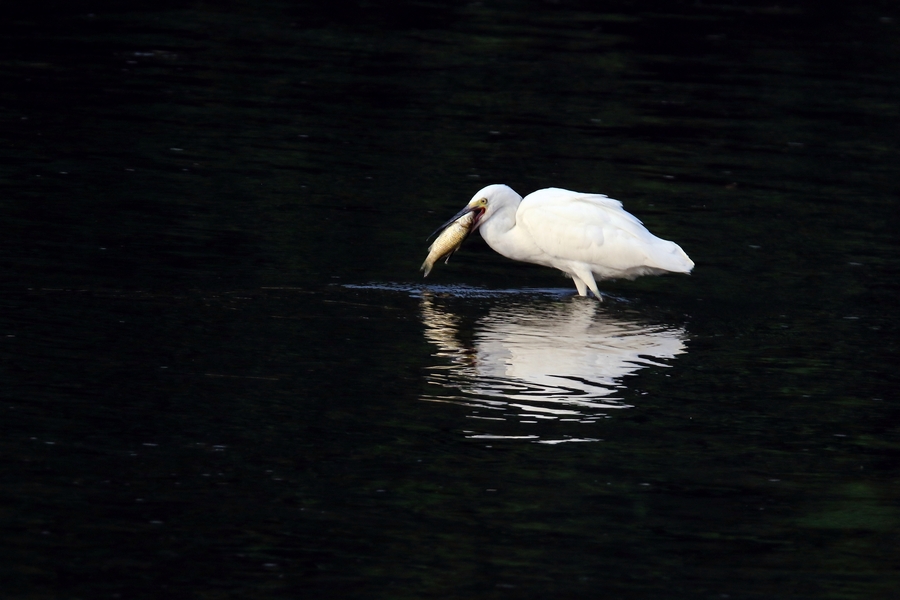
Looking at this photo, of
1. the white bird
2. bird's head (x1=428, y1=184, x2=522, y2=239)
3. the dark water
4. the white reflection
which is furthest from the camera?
bird's head (x1=428, y1=184, x2=522, y2=239)

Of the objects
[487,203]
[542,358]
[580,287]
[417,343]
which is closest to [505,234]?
[487,203]

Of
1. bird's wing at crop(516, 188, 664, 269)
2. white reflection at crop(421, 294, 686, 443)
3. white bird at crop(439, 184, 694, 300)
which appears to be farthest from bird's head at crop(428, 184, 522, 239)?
white reflection at crop(421, 294, 686, 443)

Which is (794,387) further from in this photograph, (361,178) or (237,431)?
(361,178)

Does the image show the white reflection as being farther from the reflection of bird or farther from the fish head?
the fish head

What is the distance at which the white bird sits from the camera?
11.1 metres

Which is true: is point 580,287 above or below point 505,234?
below

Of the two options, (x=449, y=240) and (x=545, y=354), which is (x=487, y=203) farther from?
(x=545, y=354)

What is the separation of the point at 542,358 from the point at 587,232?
198 centimetres

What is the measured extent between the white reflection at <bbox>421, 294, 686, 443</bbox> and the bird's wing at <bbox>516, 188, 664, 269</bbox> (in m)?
0.37

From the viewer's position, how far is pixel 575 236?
1113 centimetres

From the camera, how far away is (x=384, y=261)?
11.6 meters

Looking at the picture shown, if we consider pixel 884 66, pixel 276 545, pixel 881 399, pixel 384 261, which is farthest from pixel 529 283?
pixel 884 66

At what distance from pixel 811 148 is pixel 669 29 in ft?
26.3

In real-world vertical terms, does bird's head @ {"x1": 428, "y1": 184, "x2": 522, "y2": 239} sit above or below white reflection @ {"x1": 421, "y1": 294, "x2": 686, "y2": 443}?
above
